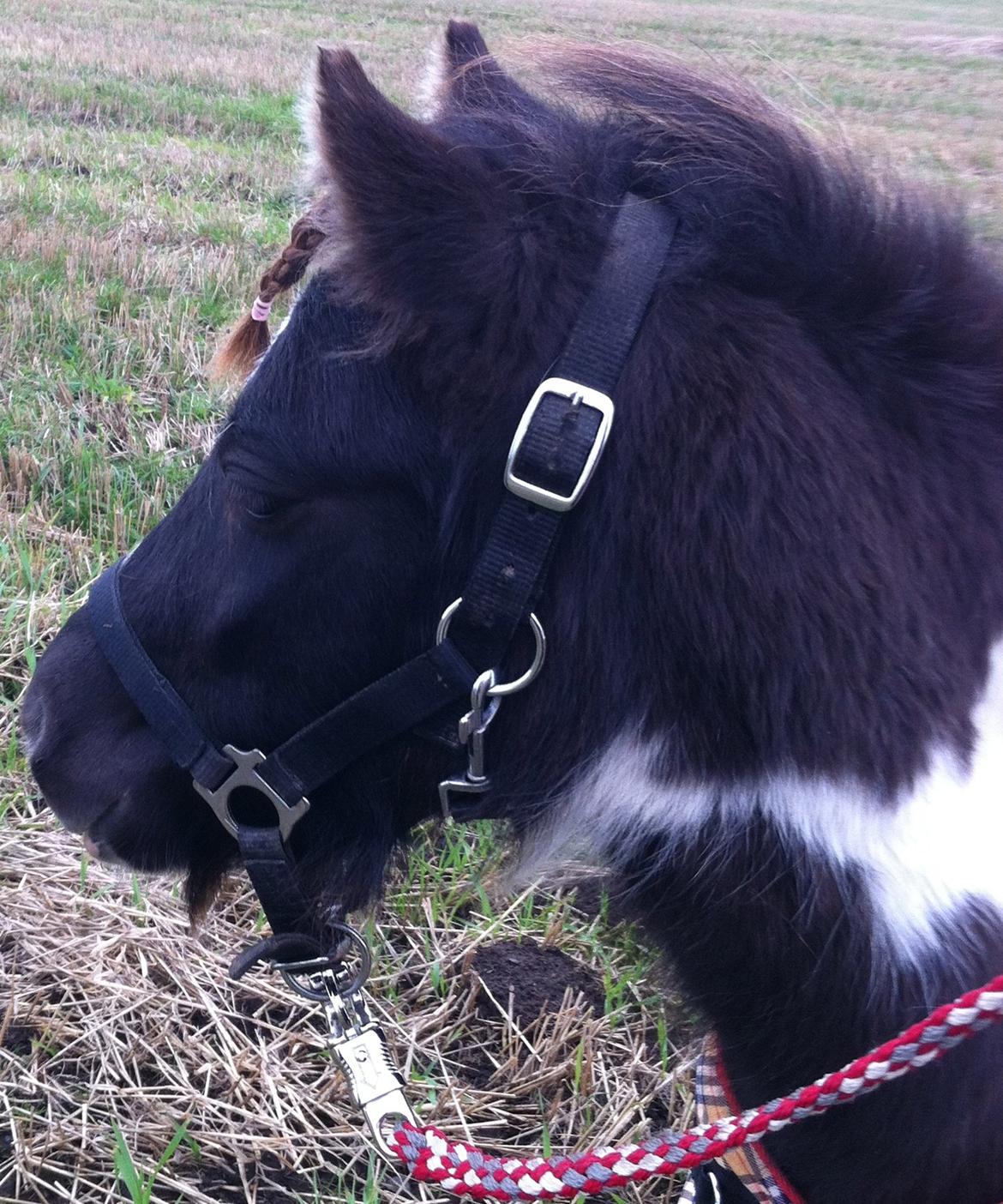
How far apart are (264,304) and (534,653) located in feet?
2.21

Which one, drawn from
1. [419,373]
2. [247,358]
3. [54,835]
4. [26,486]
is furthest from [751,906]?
[26,486]

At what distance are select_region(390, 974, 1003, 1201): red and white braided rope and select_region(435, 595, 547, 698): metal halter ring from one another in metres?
0.53

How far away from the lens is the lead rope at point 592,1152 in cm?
116

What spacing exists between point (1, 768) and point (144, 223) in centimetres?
453

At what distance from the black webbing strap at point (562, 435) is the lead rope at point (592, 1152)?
585 mm

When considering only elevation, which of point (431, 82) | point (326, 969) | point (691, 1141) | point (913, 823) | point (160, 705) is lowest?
point (326, 969)

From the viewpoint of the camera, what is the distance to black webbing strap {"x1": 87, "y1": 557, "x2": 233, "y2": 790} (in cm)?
151

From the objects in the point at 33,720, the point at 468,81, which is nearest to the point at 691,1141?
the point at 33,720

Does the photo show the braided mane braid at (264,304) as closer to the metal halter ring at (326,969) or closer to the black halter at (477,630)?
the black halter at (477,630)

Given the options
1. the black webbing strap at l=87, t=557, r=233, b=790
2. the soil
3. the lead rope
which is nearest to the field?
the soil

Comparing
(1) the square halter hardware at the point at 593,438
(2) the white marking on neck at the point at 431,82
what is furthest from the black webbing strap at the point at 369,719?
(2) the white marking on neck at the point at 431,82

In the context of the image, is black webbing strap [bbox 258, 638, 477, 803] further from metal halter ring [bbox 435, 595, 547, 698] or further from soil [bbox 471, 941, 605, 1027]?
soil [bbox 471, 941, 605, 1027]

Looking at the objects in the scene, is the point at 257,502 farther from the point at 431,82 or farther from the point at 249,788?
the point at 431,82

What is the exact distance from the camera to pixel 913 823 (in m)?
1.22
